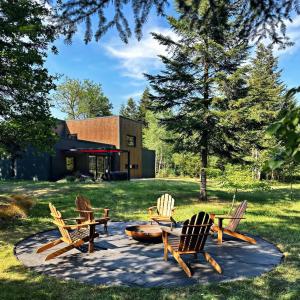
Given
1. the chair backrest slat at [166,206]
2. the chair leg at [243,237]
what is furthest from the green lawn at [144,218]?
the chair backrest slat at [166,206]

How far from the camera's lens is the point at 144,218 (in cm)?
1070

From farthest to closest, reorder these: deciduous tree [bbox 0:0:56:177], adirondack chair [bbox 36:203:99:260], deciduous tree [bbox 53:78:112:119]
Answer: deciduous tree [bbox 53:78:112:119], deciduous tree [bbox 0:0:56:177], adirondack chair [bbox 36:203:99:260]

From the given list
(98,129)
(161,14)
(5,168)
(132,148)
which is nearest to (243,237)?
(161,14)

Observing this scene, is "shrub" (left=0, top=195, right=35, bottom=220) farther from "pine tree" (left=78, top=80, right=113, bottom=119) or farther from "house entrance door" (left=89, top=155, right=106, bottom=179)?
"pine tree" (left=78, top=80, right=113, bottom=119)

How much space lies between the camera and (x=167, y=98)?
1480cm

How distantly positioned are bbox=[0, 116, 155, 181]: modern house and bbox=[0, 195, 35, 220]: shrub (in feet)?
37.8

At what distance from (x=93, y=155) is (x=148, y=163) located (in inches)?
322

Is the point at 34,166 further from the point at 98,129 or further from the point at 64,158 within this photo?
the point at 98,129

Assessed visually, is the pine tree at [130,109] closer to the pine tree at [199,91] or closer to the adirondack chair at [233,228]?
the pine tree at [199,91]

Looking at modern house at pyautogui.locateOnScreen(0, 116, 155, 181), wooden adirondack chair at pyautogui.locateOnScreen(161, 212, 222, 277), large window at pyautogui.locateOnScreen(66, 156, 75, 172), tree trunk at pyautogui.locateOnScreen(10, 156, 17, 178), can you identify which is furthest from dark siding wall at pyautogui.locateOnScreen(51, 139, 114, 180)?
wooden adirondack chair at pyautogui.locateOnScreen(161, 212, 222, 277)

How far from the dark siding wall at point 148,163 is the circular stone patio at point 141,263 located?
90.0ft

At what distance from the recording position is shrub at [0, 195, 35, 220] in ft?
31.6

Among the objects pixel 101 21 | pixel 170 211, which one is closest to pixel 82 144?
pixel 170 211

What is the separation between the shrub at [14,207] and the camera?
31.6 feet
